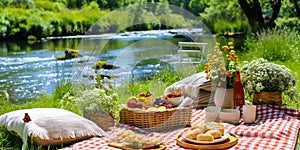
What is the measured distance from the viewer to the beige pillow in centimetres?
328

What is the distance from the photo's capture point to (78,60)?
170 inches

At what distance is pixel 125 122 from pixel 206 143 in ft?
2.92

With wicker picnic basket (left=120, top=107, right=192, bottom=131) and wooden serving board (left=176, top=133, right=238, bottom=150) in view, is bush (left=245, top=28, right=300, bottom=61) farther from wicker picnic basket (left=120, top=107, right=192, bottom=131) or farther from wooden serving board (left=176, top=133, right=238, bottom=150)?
wooden serving board (left=176, top=133, right=238, bottom=150)

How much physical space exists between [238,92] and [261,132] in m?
0.78

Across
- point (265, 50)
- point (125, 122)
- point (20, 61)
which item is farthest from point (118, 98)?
point (20, 61)

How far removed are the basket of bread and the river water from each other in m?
0.63

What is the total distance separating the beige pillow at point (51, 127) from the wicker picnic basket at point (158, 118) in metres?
0.29

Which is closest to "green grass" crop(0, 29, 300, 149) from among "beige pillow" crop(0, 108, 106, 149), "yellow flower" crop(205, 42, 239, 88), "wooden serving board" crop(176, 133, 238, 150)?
"beige pillow" crop(0, 108, 106, 149)

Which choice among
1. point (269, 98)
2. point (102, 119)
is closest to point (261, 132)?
point (269, 98)

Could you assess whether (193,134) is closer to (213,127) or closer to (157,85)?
(213,127)

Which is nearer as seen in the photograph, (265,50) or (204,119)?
(204,119)

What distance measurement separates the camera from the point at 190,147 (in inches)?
125

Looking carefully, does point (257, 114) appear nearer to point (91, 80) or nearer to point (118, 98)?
point (118, 98)

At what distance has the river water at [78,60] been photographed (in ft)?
13.9
